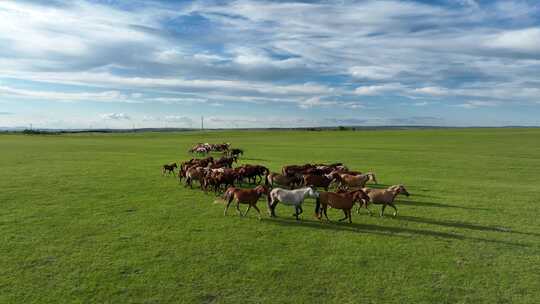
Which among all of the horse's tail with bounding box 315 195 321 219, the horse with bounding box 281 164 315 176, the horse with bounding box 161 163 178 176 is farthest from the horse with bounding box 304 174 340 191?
the horse with bounding box 161 163 178 176

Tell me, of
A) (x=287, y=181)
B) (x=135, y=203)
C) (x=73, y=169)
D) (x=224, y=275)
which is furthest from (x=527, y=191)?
(x=73, y=169)

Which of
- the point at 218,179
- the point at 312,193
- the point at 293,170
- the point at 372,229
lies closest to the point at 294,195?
the point at 312,193

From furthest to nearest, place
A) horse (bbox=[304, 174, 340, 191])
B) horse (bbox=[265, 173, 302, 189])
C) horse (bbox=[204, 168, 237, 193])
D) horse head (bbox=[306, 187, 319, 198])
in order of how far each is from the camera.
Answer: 1. horse (bbox=[265, 173, 302, 189])
2. horse (bbox=[204, 168, 237, 193])
3. horse (bbox=[304, 174, 340, 191])
4. horse head (bbox=[306, 187, 319, 198])

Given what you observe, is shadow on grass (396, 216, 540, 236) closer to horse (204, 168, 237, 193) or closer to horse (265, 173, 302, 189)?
horse (265, 173, 302, 189)

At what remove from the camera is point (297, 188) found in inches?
637

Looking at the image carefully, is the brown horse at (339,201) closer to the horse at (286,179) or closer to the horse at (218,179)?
the horse at (286,179)

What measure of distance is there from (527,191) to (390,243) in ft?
36.6

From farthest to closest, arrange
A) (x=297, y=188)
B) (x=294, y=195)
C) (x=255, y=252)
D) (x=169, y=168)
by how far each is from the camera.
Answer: (x=169, y=168), (x=297, y=188), (x=294, y=195), (x=255, y=252)

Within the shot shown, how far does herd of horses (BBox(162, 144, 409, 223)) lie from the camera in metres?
11.5

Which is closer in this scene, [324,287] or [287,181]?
[324,287]

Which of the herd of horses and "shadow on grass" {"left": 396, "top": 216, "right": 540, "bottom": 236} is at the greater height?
the herd of horses

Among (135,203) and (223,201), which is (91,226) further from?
(223,201)

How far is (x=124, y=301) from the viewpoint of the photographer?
6.60 meters

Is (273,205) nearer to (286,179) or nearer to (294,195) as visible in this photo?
(294,195)
